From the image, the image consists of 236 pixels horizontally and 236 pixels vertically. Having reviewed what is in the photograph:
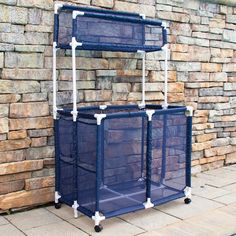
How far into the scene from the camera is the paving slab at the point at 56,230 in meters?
2.87

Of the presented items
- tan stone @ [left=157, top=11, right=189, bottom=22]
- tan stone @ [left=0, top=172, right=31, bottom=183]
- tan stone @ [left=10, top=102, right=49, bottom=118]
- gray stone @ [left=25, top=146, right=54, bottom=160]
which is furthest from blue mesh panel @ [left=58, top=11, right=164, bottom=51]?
tan stone @ [left=0, top=172, right=31, bottom=183]

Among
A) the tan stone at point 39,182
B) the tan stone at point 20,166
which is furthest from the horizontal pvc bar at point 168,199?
the tan stone at point 20,166

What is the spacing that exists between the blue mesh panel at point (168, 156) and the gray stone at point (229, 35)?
169 centimetres

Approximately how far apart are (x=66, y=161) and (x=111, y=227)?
0.64 metres

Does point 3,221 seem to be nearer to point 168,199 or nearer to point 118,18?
point 168,199

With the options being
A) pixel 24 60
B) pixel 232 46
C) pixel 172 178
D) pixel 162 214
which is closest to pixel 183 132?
pixel 172 178

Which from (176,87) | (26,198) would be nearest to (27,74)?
(26,198)

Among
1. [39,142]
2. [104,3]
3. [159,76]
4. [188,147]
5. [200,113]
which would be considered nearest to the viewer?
[39,142]

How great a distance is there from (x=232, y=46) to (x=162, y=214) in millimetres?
2435

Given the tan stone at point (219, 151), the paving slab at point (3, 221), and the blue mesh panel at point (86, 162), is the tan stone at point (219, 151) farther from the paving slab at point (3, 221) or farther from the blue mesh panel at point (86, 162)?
the paving slab at point (3, 221)

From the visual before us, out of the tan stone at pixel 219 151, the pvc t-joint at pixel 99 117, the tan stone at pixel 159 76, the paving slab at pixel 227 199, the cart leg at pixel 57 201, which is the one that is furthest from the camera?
the tan stone at pixel 219 151

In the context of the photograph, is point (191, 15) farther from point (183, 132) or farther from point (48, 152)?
point (48, 152)

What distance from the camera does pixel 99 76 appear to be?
12.0 feet

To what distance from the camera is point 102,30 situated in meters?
3.29
